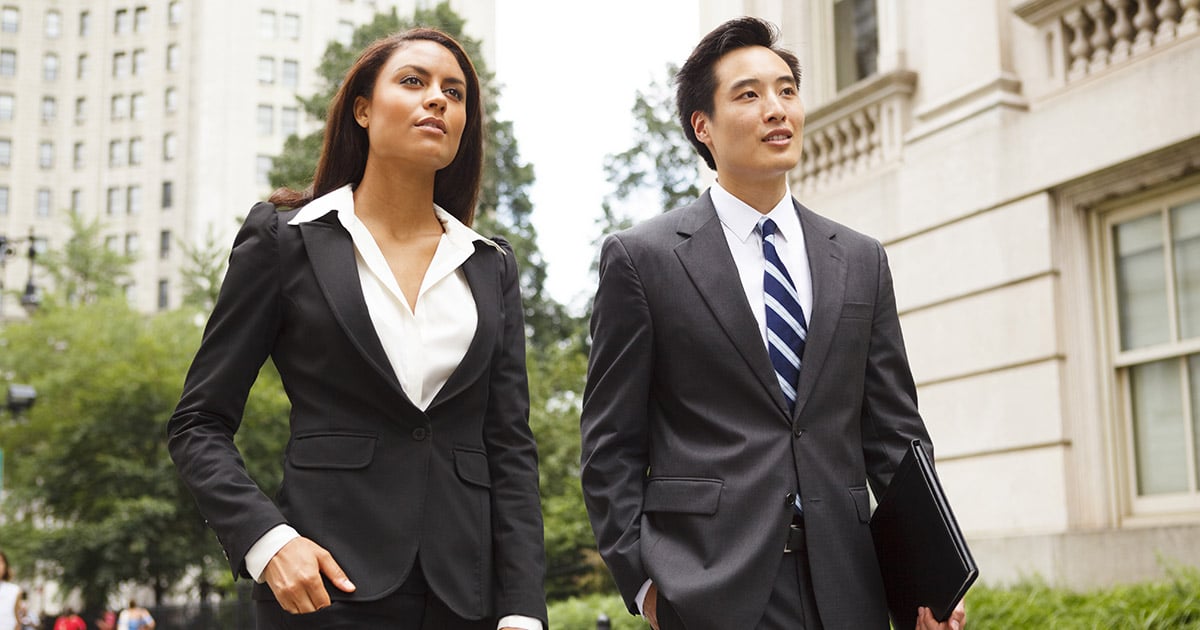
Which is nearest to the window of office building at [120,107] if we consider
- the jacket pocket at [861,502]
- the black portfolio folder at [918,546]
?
the jacket pocket at [861,502]

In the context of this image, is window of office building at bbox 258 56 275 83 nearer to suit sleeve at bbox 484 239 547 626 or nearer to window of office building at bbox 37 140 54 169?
window of office building at bbox 37 140 54 169

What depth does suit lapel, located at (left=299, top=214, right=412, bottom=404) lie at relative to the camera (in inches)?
129

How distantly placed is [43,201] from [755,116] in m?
93.0

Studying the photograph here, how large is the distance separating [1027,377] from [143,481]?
115ft

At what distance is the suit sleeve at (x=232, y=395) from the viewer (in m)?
3.06

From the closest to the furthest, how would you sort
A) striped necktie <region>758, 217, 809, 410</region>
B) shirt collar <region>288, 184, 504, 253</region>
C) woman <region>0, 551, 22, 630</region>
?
shirt collar <region>288, 184, 504, 253</region>
striped necktie <region>758, 217, 809, 410</region>
woman <region>0, 551, 22, 630</region>

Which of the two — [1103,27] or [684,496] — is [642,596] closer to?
[684,496]

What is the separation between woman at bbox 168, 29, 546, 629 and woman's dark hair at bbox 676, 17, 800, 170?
0.96 metres

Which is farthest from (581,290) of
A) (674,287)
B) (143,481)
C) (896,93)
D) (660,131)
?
(674,287)

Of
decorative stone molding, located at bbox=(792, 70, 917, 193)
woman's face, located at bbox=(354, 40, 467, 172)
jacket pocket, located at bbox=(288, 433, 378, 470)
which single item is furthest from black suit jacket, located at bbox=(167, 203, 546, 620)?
decorative stone molding, located at bbox=(792, 70, 917, 193)

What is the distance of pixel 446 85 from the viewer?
143 inches

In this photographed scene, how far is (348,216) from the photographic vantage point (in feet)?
11.7

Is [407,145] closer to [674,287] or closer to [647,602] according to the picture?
[674,287]

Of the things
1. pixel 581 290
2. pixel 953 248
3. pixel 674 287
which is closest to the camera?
pixel 674 287
